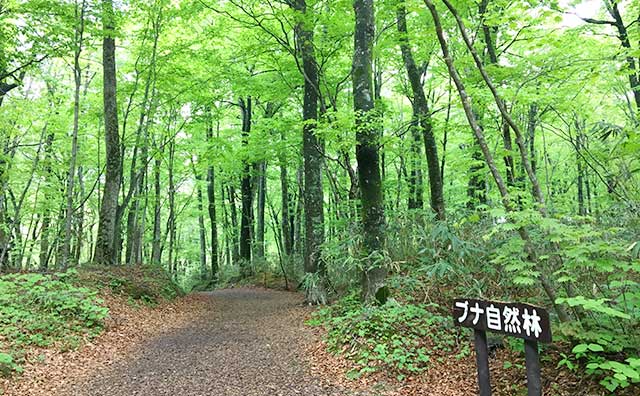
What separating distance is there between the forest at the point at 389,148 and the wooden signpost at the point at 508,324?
527mm

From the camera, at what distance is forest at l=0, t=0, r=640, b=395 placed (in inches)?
193

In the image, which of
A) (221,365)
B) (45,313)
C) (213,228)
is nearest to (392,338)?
(221,365)

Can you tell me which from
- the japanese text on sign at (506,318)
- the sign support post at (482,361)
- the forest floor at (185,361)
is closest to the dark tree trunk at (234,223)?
the forest floor at (185,361)

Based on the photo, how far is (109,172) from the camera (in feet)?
37.3

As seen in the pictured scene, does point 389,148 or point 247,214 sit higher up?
point 389,148

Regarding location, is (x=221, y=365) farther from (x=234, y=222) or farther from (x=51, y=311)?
(x=234, y=222)

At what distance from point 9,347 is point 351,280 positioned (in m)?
6.70

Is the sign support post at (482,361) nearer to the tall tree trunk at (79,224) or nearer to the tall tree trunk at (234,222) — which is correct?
the tall tree trunk at (79,224)

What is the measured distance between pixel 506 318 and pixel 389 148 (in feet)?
18.6

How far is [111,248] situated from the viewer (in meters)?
11.5

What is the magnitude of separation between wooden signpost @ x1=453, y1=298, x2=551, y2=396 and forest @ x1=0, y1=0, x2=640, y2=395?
1.73 feet

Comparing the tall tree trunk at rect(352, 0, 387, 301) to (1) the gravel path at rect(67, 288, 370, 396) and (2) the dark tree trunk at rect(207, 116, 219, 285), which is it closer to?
(1) the gravel path at rect(67, 288, 370, 396)

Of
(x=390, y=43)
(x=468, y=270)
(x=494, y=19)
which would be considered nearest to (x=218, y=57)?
(x=390, y=43)

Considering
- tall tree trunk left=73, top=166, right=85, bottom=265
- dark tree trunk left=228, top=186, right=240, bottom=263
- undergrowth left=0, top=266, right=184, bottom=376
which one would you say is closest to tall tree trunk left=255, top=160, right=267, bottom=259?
dark tree trunk left=228, top=186, right=240, bottom=263
